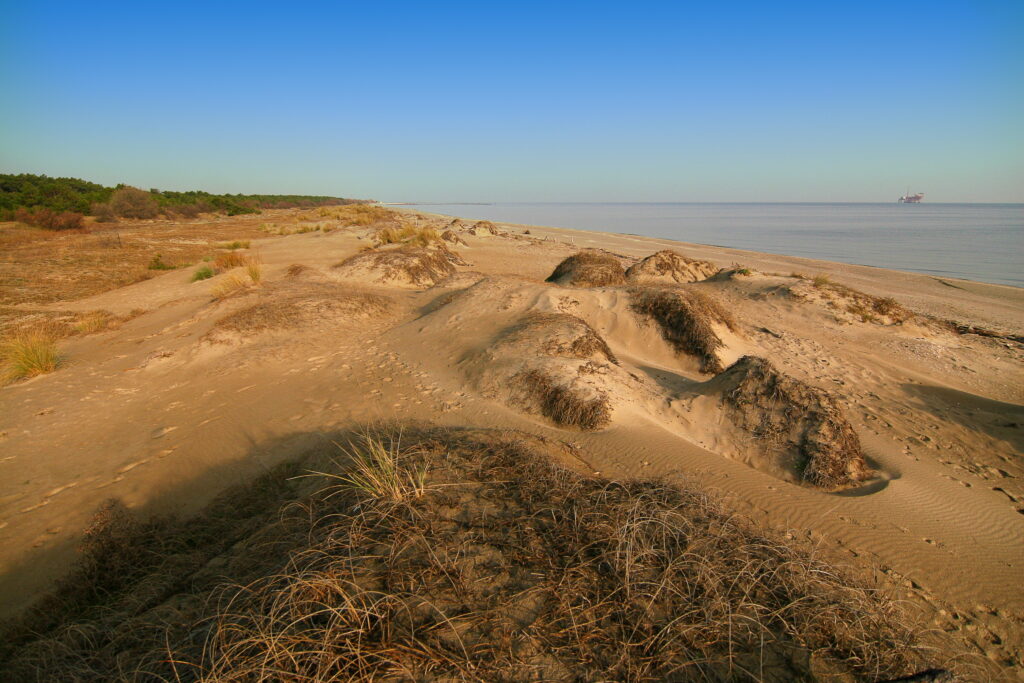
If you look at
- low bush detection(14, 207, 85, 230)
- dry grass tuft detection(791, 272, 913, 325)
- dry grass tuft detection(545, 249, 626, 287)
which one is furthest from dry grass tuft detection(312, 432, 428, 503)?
low bush detection(14, 207, 85, 230)

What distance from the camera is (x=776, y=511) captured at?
3.78 meters

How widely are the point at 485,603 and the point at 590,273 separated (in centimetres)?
1127

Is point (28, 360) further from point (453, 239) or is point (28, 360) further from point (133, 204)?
point (133, 204)

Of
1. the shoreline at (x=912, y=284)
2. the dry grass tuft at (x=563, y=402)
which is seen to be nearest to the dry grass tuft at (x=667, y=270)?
the shoreline at (x=912, y=284)

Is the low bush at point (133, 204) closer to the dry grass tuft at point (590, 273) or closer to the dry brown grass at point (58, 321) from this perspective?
the dry brown grass at point (58, 321)

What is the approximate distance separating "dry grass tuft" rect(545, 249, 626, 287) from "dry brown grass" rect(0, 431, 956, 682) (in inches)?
387

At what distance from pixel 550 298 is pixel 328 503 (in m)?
6.19

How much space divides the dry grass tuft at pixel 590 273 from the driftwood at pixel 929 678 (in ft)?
34.2

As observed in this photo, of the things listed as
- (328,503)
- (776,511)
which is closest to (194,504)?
(328,503)

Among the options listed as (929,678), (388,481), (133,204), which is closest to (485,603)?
(388,481)

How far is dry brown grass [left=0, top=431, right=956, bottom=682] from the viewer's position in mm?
1869

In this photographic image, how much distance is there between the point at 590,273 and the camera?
1271 centimetres

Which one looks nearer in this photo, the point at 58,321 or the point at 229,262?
the point at 58,321

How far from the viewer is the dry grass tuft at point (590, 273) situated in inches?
493
